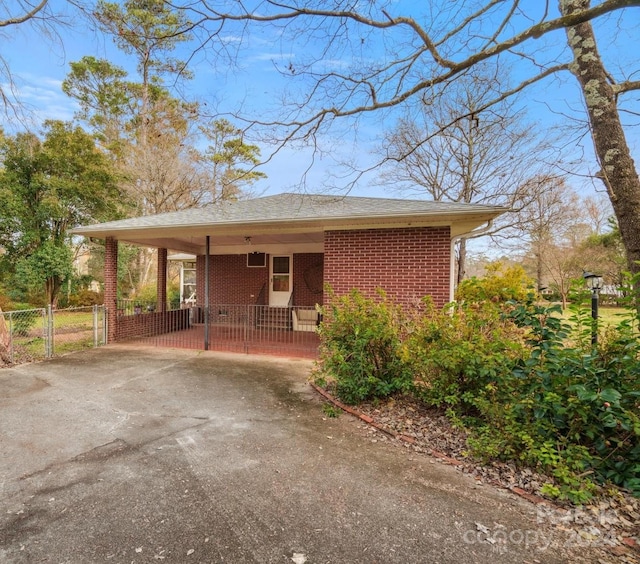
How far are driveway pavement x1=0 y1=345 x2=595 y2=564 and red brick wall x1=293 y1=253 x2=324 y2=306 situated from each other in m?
6.85

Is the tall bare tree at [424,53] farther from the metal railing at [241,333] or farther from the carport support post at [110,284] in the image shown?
the carport support post at [110,284]

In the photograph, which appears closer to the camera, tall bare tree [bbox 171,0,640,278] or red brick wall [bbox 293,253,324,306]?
tall bare tree [bbox 171,0,640,278]

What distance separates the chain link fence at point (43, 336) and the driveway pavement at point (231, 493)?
2.88 meters

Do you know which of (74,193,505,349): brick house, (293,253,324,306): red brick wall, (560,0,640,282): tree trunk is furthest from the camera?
(293,253,324,306): red brick wall

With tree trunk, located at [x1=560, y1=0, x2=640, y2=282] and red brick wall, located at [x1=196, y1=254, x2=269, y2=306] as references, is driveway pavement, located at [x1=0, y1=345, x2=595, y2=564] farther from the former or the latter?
red brick wall, located at [x1=196, y1=254, x2=269, y2=306]

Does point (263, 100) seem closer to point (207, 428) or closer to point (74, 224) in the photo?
point (207, 428)

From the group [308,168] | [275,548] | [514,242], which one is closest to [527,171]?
[514,242]

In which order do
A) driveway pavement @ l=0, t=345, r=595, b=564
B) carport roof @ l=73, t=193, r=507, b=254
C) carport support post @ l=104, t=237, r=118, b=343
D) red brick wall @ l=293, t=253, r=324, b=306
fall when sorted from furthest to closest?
red brick wall @ l=293, t=253, r=324, b=306, carport support post @ l=104, t=237, r=118, b=343, carport roof @ l=73, t=193, r=507, b=254, driveway pavement @ l=0, t=345, r=595, b=564

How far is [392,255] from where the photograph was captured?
6.81 metres

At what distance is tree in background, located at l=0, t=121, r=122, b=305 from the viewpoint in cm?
1388

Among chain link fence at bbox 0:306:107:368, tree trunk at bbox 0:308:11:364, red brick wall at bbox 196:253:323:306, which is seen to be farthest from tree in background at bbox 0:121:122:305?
tree trunk at bbox 0:308:11:364

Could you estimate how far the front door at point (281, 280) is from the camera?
11867 millimetres

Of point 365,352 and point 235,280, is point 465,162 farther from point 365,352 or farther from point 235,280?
point 365,352

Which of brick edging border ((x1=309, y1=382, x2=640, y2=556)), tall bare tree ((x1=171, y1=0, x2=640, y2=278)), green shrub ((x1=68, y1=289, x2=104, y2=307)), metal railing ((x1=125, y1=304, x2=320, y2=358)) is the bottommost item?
brick edging border ((x1=309, y1=382, x2=640, y2=556))
